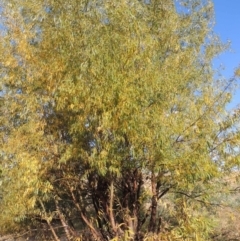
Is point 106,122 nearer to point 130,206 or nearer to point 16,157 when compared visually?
point 16,157

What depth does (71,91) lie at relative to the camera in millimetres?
5180

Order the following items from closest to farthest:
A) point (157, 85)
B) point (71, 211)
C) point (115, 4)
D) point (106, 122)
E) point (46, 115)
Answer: point (106, 122)
point (157, 85)
point (115, 4)
point (46, 115)
point (71, 211)

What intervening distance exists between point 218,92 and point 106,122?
8.48ft

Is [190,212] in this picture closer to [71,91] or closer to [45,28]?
[71,91]

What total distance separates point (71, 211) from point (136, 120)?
404cm

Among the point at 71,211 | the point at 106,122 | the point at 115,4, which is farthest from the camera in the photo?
the point at 71,211

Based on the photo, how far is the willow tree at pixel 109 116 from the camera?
5203mm

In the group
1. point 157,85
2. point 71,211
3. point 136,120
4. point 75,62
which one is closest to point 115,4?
point 75,62

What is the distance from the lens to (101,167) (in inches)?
203

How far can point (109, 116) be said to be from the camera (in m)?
4.99

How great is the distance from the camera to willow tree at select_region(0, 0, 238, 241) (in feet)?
17.1

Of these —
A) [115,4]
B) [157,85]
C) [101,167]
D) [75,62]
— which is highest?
[115,4]

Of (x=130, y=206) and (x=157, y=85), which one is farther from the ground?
(x=157, y=85)

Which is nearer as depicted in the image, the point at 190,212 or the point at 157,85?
the point at 157,85
